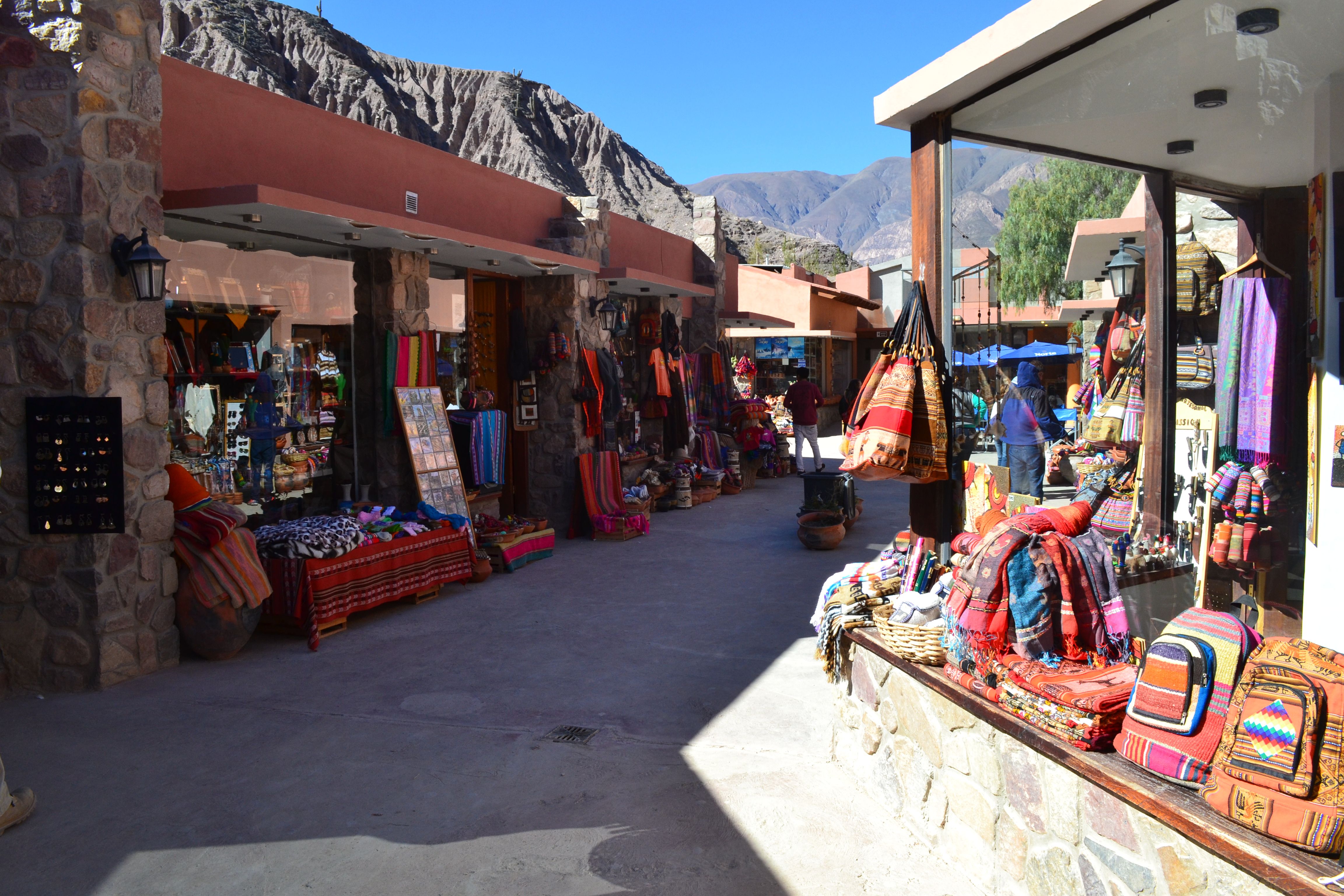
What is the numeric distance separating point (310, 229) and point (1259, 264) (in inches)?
247

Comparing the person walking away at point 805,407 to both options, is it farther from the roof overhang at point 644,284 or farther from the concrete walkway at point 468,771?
the concrete walkway at point 468,771

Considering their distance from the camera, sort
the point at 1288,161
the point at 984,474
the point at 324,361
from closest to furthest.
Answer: the point at 1288,161, the point at 984,474, the point at 324,361

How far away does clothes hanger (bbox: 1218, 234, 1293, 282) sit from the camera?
13.9ft

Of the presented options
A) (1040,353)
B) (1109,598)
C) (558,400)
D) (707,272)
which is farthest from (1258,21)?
(707,272)

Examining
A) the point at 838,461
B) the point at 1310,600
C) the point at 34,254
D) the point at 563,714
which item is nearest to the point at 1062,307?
the point at 1310,600

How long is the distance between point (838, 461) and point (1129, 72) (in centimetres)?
1364

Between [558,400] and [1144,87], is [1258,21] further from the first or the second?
[558,400]

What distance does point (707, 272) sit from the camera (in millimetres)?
17016

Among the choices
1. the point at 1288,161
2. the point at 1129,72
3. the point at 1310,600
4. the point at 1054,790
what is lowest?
the point at 1054,790

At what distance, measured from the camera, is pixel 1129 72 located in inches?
155

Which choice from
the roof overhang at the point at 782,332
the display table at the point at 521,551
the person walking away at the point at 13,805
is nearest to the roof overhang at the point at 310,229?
the display table at the point at 521,551

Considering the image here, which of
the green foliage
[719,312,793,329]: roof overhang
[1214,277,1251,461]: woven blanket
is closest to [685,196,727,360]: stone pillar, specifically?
[719,312,793,329]: roof overhang

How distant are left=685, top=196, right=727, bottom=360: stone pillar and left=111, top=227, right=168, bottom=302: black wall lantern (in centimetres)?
1123

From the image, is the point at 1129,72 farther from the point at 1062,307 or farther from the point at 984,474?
the point at 984,474
